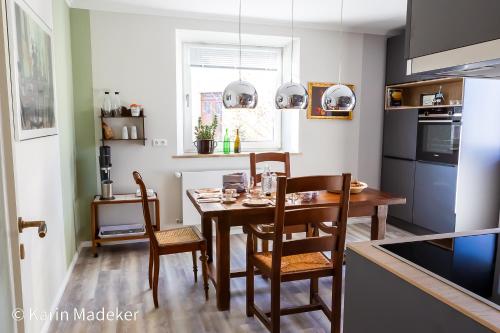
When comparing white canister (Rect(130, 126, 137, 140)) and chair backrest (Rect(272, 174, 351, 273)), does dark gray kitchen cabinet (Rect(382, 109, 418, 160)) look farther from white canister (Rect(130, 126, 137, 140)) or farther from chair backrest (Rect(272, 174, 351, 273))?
white canister (Rect(130, 126, 137, 140))

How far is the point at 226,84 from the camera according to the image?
4566 mm

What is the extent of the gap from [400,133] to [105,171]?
3.34 meters

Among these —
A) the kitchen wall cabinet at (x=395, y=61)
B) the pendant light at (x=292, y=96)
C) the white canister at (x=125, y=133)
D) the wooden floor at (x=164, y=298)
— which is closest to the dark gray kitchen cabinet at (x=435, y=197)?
the kitchen wall cabinet at (x=395, y=61)

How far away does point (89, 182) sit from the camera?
384 cm

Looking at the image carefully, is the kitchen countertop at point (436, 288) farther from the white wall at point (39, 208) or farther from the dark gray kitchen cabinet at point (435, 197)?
the dark gray kitchen cabinet at point (435, 197)

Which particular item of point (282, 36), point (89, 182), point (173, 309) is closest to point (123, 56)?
point (89, 182)

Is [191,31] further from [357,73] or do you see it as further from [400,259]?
[400,259]

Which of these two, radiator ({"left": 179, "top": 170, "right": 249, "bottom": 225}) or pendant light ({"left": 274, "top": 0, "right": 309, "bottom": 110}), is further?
radiator ({"left": 179, "top": 170, "right": 249, "bottom": 225})

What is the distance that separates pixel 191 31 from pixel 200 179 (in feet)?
5.28

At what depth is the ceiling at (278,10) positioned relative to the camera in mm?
3633

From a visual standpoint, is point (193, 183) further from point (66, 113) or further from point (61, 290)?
point (61, 290)

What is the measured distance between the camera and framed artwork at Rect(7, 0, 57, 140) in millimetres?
1818

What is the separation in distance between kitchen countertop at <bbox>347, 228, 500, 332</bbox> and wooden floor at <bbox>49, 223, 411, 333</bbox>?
1.28 meters

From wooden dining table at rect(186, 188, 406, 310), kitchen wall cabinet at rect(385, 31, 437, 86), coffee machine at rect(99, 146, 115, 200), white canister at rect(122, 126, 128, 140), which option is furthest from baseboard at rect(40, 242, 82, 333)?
kitchen wall cabinet at rect(385, 31, 437, 86)
